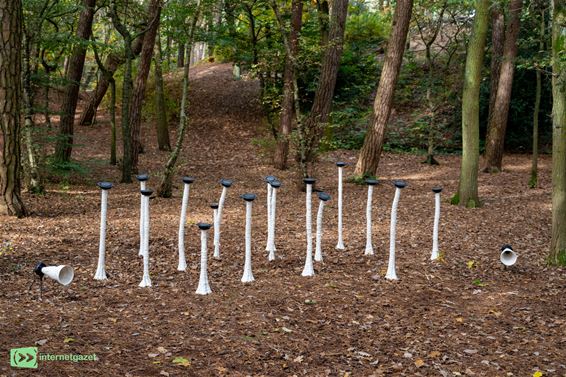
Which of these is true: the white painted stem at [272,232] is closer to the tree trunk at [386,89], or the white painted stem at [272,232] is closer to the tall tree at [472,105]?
the tall tree at [472,105]

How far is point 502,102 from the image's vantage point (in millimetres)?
15930

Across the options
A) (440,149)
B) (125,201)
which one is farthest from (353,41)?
(125,201)

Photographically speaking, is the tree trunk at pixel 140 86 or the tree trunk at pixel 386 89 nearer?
the tree trunk at pixel 386 89

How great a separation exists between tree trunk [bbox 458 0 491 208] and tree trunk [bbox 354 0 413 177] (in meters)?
1.91

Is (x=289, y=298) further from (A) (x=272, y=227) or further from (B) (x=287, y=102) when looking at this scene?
(B) (x=287, y=102)

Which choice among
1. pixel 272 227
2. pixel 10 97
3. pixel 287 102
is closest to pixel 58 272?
pixel 272 227

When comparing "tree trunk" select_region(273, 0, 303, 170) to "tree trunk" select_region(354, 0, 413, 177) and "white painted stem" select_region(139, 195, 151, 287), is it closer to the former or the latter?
"tree trunk" select_region(354, 0, 413, 177)

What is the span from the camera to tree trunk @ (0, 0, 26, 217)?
879 centimetres

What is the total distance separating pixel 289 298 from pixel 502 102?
1160 cm

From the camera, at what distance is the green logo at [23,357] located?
435 centimetres

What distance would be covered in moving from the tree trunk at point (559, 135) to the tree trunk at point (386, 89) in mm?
4801

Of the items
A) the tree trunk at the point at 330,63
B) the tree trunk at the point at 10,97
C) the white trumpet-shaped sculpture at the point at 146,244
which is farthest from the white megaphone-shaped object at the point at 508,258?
the tree trunk at the point at 10,97

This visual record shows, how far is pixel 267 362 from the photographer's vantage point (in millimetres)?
5008

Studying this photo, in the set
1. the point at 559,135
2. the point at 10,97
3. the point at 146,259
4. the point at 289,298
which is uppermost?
the point at 10,97
